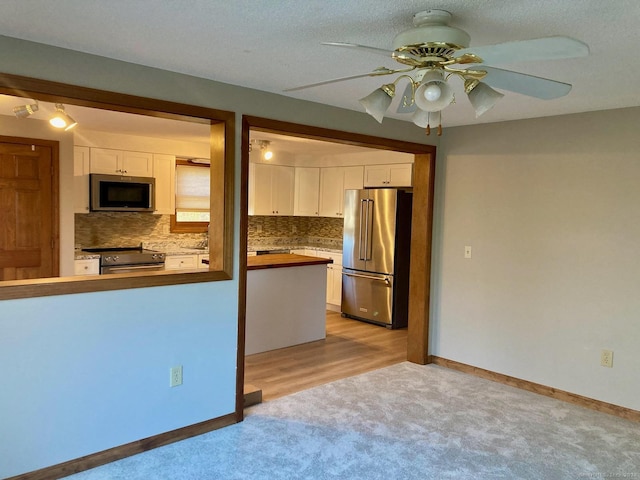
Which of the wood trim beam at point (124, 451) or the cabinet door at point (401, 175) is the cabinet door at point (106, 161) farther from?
the wood trim beam at point (124, 451)

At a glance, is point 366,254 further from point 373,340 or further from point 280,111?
point 280,111

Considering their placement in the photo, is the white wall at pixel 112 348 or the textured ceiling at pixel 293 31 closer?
the textured ceiling at pixel 293 31

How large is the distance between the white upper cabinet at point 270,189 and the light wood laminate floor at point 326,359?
2016 mm

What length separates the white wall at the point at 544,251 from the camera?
3.45 metres

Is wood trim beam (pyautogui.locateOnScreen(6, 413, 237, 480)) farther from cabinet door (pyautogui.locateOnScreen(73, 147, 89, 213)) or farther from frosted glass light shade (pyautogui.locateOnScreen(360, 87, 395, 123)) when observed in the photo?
cabinet door (pyautogui.locateOnScreen(73, 147, 89, 213))

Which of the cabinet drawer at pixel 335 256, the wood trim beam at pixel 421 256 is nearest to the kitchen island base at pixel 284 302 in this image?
the wood trim beam at pixel 421 256

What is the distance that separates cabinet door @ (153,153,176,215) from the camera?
584 centimetres

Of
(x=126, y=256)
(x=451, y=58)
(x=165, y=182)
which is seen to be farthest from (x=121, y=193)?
(x=451, y=58)

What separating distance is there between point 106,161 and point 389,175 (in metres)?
3.35

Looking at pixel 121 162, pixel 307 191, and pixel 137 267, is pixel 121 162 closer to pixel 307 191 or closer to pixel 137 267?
pixel 137 267

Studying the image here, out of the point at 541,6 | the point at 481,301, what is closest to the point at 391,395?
the point at 481,301

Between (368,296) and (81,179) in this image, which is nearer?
(81,179)

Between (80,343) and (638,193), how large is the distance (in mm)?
3708

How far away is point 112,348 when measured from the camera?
8.68ft
